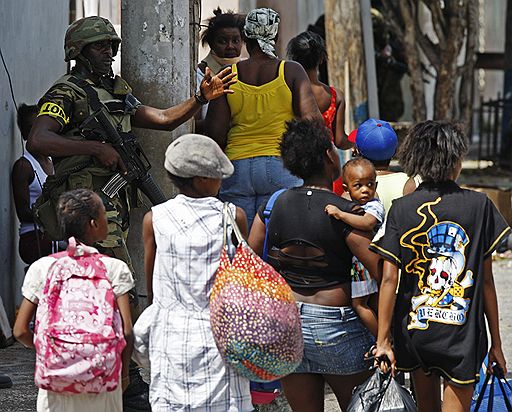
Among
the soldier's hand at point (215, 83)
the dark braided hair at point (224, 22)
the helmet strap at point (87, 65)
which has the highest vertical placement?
the dark braided hair at point (224, 22)

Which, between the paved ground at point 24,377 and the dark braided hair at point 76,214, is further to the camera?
the paved ground at point 24,377

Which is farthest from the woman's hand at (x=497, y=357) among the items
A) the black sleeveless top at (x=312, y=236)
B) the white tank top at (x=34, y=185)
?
the white tank top at (x=34, y=185)

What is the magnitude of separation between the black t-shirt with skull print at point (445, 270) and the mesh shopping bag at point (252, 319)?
604 millimetres

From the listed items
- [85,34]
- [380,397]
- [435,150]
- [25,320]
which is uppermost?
[85,34]

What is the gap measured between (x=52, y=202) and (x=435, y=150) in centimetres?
206

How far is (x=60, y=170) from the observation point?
221 inches

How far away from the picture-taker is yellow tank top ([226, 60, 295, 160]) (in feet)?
19.8

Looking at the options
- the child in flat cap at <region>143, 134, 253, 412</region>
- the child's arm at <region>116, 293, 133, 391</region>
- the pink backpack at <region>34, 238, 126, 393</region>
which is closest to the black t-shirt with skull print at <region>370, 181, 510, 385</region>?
the child in flat cap at <region>143, 134, 253, 412</region>

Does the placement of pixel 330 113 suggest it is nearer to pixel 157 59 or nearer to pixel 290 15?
pixel 157 59

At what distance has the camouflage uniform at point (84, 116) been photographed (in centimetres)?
553

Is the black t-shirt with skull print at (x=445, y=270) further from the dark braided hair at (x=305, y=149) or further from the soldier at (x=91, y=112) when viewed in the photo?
the soldier at (x=91, y=112)

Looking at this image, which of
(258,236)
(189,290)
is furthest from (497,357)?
(189,290)

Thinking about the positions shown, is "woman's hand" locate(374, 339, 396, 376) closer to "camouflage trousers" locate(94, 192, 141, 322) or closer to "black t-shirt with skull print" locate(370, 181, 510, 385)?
"black t-shirt with skull print" locate(370, 181, 510, 385)

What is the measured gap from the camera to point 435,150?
4.57 metres
